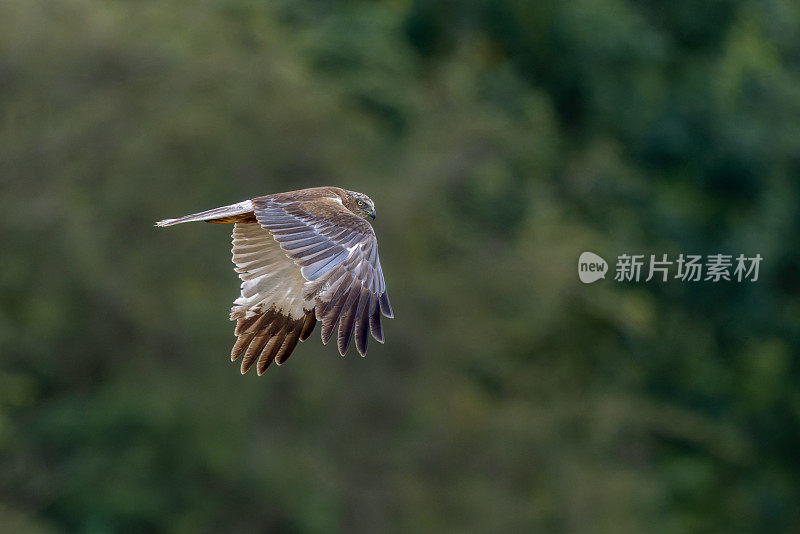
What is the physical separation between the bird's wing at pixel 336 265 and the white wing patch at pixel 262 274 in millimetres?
544

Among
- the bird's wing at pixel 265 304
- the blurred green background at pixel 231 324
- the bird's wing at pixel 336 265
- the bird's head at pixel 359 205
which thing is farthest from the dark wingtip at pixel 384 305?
the blurred green background at pixel 231 324

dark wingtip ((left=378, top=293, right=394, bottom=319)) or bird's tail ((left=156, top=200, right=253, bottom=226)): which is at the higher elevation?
bird's tail ((left=156, top=200, right=253, bottom=226))

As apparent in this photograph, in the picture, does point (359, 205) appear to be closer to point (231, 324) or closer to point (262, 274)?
point (262, 274)

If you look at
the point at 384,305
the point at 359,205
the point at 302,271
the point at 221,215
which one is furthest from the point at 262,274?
the point at 384,305

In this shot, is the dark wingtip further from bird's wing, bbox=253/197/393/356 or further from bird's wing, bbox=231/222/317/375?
bird's wing, bbox=231/222/317/375

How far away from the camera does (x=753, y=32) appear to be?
3306 cm

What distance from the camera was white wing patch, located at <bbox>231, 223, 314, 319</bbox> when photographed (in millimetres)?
7125

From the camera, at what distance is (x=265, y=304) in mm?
7109

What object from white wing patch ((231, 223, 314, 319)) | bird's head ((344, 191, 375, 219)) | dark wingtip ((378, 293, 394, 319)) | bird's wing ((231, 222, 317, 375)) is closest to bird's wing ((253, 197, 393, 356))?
dark wingtip ((378, 293, 394, 319))

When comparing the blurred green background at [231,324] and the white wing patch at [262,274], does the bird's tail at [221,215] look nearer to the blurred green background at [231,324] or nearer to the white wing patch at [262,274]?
the white wing patch at [262,274]

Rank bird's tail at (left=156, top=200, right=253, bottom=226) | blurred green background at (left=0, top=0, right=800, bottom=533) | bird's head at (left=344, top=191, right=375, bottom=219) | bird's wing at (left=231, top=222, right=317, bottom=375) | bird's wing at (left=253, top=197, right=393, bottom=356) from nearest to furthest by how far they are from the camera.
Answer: bird's wing at (left=253, top=197, right=393, bottom=356)
bird's tail at (left=156, top=200, right=253, bottom=226)
bird's wing at (left=231, top=222, right=317, bottom=375)
bird's head at (left=344, top=191, right=375, bottom=219)
blurred green background at (left=0, top=0, right=800, bottom=533)

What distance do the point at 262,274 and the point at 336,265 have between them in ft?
3.42

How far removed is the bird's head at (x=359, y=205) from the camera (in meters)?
7.38

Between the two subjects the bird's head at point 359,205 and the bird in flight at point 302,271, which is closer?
the bird in flight at point 302,271
